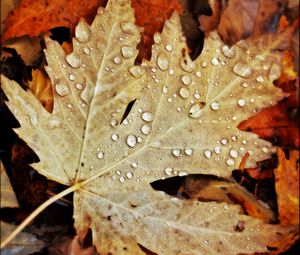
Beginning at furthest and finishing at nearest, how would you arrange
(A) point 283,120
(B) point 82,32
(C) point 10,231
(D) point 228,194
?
(A) point 283,120, (D) point 228,194, (B) point 82,32, (C) point 10,231

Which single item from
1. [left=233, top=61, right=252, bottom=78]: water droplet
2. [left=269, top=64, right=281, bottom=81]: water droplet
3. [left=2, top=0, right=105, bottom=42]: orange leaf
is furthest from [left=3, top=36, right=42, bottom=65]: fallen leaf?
[left=269, top=64, right=281, bottom=81]: water droplet

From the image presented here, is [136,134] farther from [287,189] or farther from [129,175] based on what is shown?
[287,189]

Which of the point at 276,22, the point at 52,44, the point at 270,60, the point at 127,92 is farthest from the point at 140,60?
the point at 276,22

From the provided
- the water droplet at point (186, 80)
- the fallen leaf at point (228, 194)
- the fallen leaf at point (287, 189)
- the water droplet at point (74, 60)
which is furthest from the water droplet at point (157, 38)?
the fallen leaf at point (287, 189)

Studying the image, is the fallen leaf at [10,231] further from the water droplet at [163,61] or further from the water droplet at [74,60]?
the water droplet at [163,61]

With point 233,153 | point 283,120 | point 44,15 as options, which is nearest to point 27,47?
point 44,15

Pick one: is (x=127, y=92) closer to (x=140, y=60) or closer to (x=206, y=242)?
(x=140, y=60)
